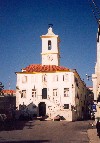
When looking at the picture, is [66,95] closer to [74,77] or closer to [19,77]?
[74,77]

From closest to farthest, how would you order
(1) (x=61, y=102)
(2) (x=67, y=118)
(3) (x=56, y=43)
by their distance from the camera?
(2) (x=67, y=118), (1) (x=61, y=102), (3) (x=56, y=43)

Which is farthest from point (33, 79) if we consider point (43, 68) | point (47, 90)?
point (43, 68)

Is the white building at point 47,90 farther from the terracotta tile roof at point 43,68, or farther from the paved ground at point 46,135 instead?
the paved ground at point 46,135

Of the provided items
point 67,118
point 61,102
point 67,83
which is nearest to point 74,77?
point 67,83

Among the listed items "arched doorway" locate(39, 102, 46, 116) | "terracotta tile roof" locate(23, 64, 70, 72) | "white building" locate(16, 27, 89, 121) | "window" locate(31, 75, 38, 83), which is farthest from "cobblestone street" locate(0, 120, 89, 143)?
"terracotta tile roof" locate(23, 64, 70, 72)

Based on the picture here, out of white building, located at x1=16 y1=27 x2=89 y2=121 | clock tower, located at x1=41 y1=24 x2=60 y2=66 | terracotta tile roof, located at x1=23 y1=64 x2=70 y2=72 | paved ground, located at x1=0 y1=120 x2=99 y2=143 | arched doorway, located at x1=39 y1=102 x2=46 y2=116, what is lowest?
paved ground, located at x1=0 y1=120 x2=99 y2=143

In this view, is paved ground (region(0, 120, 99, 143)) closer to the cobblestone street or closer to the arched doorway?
the cobblestone street

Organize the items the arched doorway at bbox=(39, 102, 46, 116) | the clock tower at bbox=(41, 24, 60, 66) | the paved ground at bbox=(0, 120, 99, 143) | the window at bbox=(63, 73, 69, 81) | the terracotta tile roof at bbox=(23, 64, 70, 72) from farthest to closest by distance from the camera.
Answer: the clock tower at bbox=(41, 24, 60, 66)
the terracotta tile roof at bbox=(23, 64, 70, 72)
the window at bbox=(63, 73, 69, 81)
the arched doorway at bbox=(39, 102, 46, 116)
the paved ground at bbox=(0, 120, 99, 143)

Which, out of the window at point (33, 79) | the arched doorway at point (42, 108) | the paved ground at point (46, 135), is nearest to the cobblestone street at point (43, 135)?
the paved ground at point (46, 135)

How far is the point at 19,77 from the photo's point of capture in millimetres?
63156

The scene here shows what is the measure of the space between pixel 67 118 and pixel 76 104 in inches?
292

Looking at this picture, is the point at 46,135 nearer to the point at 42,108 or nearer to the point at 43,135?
the point at 43,135

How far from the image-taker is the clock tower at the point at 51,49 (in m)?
70.9

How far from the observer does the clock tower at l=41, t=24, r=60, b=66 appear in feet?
233
